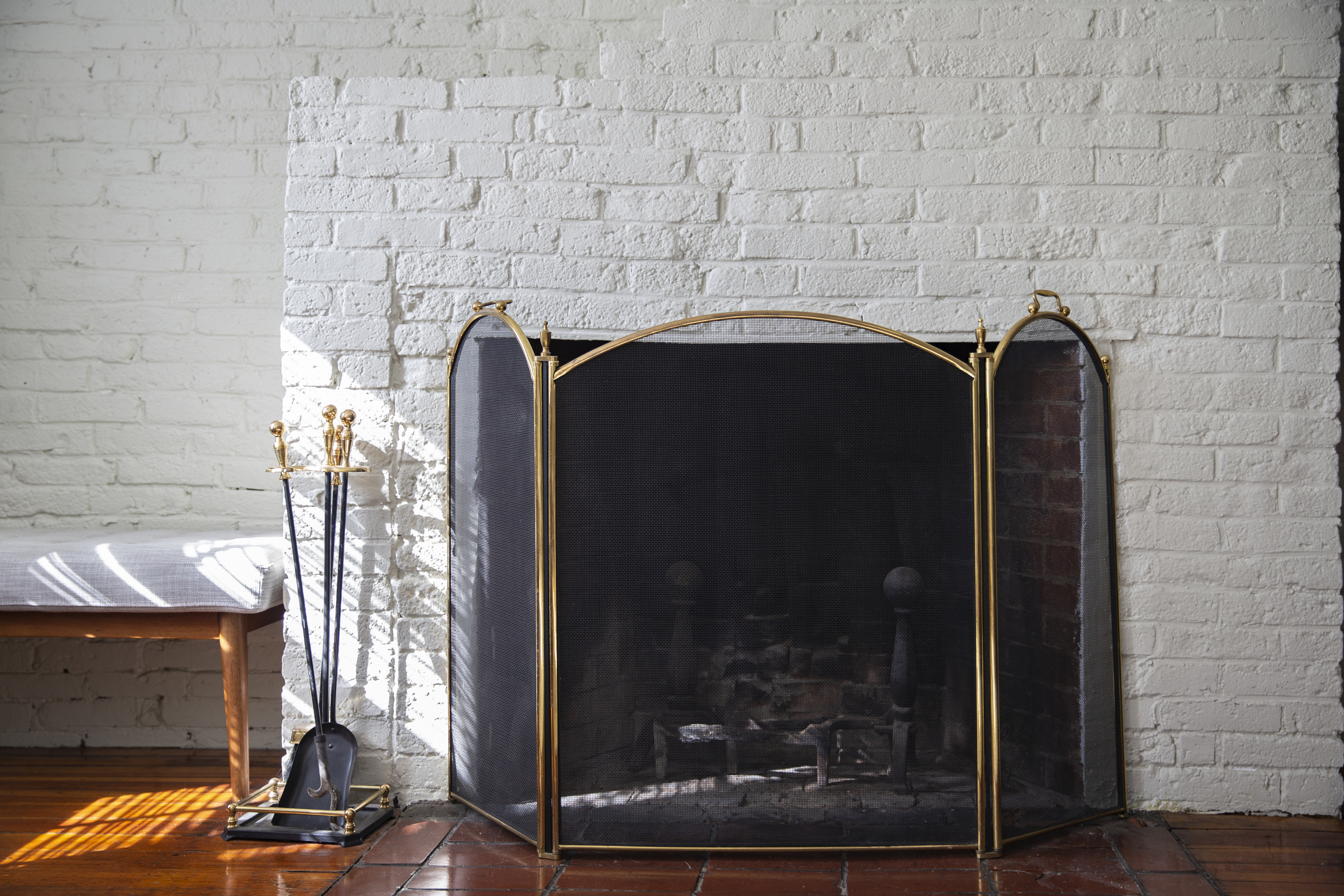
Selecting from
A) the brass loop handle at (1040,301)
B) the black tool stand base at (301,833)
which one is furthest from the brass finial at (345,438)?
the brass loop handle at (1040,301)

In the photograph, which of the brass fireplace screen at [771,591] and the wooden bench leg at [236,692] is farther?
the wooden bench leg at [236,692]

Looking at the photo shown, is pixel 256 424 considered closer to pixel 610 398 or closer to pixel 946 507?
pixel 610 398

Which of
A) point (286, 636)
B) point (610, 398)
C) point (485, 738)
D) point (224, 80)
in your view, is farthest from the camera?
point (224, 80)

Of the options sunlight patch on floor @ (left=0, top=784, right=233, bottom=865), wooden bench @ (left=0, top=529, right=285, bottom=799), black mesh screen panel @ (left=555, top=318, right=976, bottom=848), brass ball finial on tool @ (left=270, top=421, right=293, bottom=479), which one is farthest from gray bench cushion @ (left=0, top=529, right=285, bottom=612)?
black mesh screen panel @ (left=555, top=318, right=976, bottom=848)

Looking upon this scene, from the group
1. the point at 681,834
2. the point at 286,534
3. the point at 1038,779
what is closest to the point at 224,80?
the point at 286,534

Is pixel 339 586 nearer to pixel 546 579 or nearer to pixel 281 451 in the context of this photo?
pixel 281 451

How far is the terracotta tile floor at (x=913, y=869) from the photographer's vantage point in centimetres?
168

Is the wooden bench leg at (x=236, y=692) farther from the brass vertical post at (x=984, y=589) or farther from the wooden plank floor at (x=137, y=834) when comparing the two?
the brass vertical post at (x=984, y=589)

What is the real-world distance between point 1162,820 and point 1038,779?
13.3 inches

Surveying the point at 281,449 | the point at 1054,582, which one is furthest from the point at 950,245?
the point at 281,449

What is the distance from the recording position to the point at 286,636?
212 centimetres

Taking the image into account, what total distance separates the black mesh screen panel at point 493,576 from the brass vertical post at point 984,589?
0.81m

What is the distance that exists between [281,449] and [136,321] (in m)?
0.85

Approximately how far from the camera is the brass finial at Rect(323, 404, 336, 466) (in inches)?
78.2
